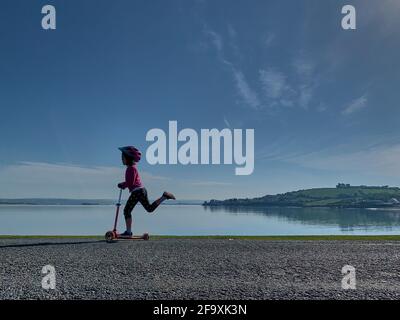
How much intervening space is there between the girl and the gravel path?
57.3 inches

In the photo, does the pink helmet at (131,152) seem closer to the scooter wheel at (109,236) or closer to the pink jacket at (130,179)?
the pink jacket at (130,179)

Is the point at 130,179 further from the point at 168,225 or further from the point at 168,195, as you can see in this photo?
the point at 168,225

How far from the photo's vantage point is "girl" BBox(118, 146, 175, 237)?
1365 cm

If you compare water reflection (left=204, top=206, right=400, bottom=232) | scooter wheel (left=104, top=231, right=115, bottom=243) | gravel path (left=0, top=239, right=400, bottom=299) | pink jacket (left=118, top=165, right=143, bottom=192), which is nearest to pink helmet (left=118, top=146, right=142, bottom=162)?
pink jacket (left=118, top=165, right=143, bottom=192)

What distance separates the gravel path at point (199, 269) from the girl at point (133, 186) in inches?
57.3

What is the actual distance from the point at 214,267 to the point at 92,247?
5.20m

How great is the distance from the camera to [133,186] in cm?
1370

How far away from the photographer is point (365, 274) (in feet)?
27.9

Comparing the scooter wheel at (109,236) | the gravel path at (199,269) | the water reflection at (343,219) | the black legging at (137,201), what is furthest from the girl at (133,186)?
the water reflection at (343,219)

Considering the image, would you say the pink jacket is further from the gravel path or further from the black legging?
the gravel path
